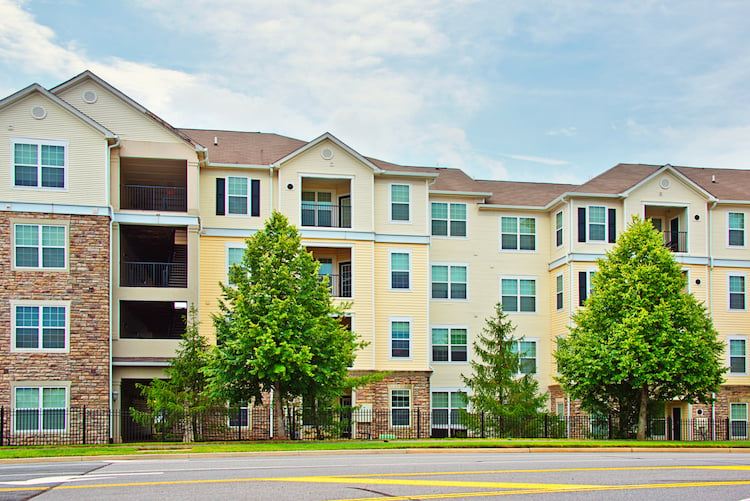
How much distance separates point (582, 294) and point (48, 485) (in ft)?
95.2

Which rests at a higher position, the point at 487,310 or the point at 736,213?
the point at 736,213

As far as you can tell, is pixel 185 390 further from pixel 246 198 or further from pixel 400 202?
pixel 400 202

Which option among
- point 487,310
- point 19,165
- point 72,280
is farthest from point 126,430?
point 487,310

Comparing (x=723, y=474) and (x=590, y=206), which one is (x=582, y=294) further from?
(x=723, y=474)

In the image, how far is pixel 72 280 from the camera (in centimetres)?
3078

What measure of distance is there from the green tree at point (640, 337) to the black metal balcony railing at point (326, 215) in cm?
1088

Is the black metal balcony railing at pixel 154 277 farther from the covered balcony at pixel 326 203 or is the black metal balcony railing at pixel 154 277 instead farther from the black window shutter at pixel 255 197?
the covered balcony at pixel 326 203

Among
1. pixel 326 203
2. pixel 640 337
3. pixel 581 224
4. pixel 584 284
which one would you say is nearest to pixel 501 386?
pixel 640 337

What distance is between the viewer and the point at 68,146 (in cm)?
3144

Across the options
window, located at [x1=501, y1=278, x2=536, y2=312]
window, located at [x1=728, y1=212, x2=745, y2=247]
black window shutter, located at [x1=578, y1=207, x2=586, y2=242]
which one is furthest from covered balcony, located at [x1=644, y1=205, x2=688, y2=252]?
window, located at [x1=501, y1=278, x2=536, y2=312]

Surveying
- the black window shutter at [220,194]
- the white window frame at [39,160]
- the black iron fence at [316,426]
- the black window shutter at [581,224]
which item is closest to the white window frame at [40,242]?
the white window frame at [39,160]

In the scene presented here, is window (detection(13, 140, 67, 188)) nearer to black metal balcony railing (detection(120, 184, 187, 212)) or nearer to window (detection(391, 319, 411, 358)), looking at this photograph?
black metal balcony railing (detection(120, 184, 187, 212))

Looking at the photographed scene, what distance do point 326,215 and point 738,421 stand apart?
21.4 meters

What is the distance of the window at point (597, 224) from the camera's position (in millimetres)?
→ 38812
